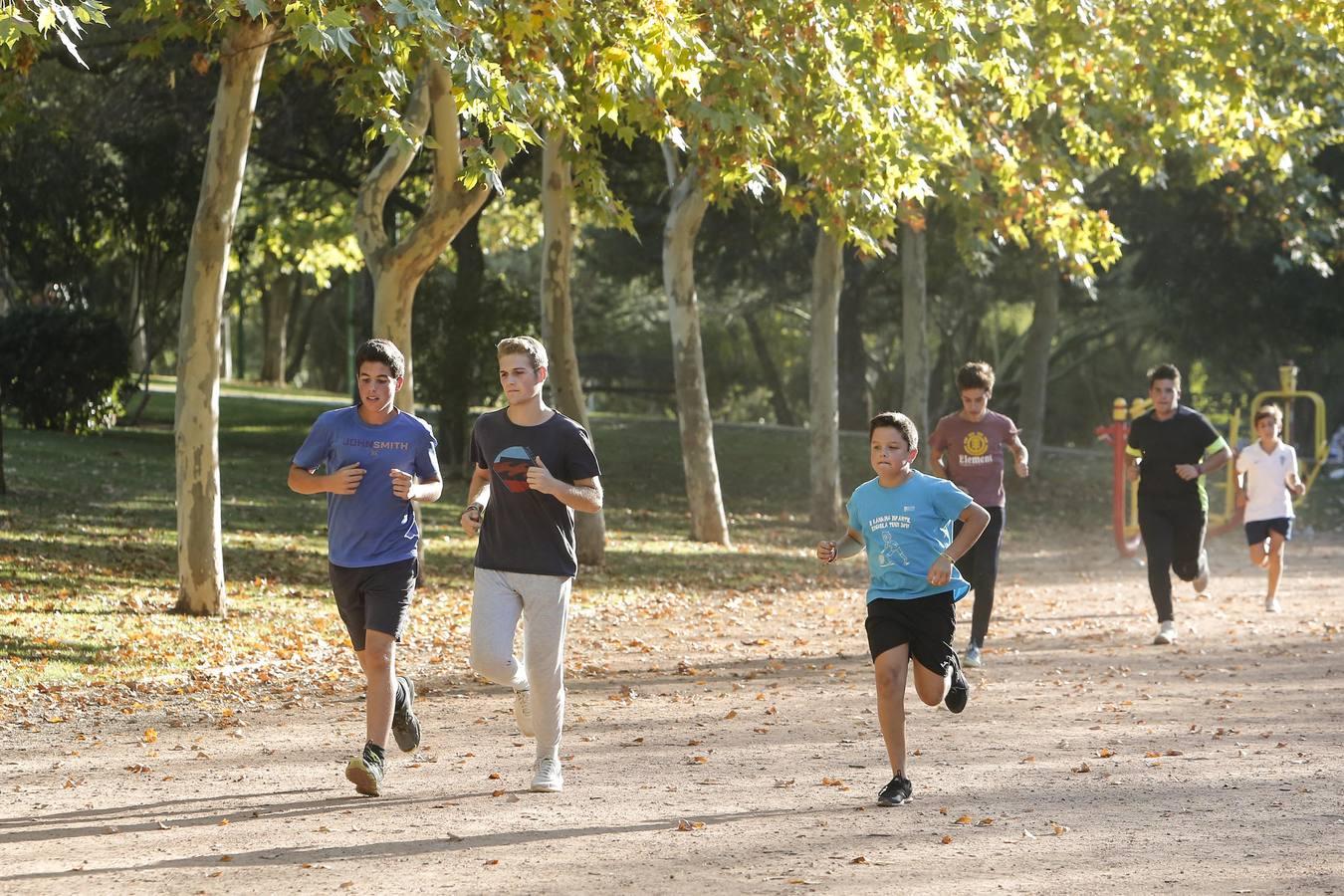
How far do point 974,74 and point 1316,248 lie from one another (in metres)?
9.90

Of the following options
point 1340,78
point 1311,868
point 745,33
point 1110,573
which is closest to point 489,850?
point 1311,868

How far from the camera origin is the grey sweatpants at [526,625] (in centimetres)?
727

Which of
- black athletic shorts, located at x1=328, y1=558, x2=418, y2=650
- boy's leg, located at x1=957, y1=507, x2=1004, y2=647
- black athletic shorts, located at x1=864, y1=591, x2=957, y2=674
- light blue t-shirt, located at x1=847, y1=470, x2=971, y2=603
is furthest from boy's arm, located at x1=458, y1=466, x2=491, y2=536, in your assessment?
boy's leg, located at x1=957, y1=507, x2=1004, y2=647

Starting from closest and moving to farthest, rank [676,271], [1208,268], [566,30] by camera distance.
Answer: [566,30], [676,271], [1208,268]

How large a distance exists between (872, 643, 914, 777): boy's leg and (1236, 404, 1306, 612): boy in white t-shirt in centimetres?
880

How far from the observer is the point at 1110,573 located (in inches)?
787

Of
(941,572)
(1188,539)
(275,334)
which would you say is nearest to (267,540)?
(1188,539)

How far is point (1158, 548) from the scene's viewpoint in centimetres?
1294

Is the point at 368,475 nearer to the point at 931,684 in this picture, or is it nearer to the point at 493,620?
the point at 493,620

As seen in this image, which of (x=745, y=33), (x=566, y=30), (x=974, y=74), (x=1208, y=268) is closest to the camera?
(x=566, y=30)

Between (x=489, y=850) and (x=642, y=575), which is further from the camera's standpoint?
(x=642, y=575)

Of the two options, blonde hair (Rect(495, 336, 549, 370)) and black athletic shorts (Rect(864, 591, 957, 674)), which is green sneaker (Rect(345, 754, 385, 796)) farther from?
black athletic shorts (Rect(864, 591, 957, 674))

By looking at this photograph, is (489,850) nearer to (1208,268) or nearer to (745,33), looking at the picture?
(745,33)

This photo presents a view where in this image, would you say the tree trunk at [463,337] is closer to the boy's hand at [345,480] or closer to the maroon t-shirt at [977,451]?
the maroon t-shirt at [977,451]
